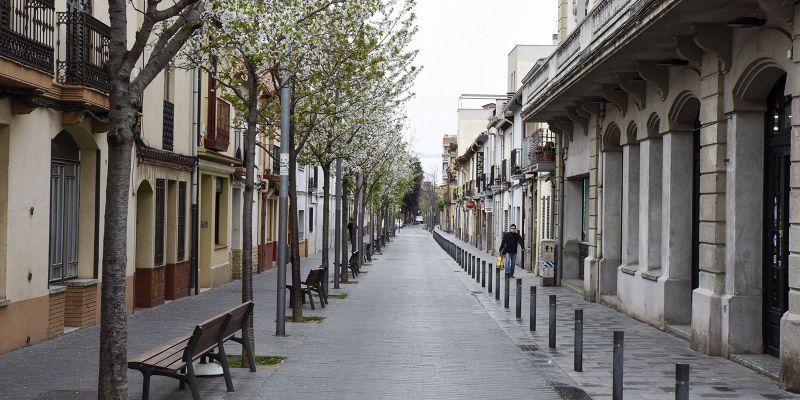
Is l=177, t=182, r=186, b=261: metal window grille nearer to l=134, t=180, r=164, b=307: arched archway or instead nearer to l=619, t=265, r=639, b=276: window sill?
l=134, t=180, r=164, b=307: arched archway

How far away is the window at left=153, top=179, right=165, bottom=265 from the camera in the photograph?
754 inches

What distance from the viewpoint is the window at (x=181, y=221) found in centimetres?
2073

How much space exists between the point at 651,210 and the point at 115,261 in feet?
38.7

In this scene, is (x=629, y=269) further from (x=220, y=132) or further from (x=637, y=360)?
(x=220, y=132)

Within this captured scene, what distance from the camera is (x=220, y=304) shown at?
19406 mm

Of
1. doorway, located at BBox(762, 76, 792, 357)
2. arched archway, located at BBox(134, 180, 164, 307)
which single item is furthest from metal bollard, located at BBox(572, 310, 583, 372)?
arched archway, located at BBox(134, 180, 164, 307)

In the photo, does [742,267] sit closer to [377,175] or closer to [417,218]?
[377,175]

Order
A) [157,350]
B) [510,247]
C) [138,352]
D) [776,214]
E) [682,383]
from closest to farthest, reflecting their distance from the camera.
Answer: [682,383], [157,350], [776,214], [138,352], [510,247]

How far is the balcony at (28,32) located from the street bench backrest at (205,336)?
4.25m

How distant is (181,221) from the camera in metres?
21.0

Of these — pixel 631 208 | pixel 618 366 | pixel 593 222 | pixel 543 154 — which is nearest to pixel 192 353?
pixel 618 366

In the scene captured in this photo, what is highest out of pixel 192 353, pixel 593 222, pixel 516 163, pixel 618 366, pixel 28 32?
pixel 28 32

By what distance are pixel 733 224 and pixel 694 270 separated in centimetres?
329

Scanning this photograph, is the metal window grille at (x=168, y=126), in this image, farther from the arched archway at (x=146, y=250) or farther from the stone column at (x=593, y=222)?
the stone column at (x=593, y=222)
